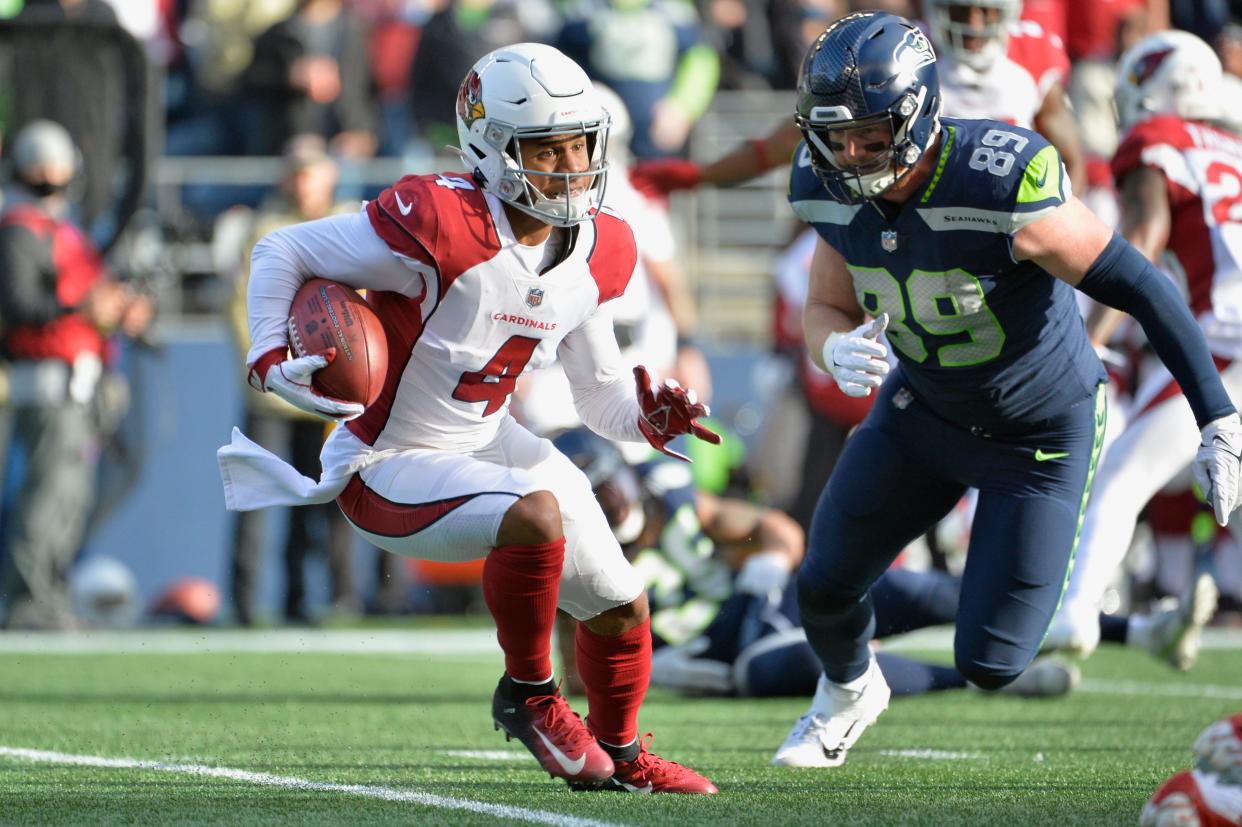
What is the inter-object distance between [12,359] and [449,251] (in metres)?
5.75

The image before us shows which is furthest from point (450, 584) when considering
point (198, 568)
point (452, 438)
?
point (452, 438)

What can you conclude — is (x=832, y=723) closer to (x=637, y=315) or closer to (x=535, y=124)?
(x=535, y=124)

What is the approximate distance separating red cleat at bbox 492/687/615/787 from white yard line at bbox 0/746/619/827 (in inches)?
11.4

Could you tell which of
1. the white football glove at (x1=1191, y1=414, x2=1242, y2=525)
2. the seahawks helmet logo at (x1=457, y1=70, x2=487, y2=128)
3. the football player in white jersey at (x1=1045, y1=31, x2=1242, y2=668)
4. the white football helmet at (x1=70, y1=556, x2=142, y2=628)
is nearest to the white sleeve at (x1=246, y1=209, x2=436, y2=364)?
the seahawks helmet logo at (x1=457, y1=70, x2=487, y2=128)

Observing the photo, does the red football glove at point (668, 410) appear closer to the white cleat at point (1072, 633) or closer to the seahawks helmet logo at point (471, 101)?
the seahawks helmet logo at point (471, 101)

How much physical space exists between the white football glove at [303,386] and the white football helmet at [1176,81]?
3.48 metres

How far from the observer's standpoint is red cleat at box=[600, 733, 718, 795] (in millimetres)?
4363

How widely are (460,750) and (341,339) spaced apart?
1604 millimetres

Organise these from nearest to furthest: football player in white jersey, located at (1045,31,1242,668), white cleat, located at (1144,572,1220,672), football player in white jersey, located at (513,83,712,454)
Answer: football player in white jersey, located at (1045,31,1242,668)
white cleat, located at (1144,572,1220,672)
football player in white jersey, located at (513,83,712,454)

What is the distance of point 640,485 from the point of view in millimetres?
6840

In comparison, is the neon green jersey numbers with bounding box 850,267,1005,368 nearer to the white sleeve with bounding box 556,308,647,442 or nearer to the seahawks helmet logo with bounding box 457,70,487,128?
the white sleeve with bounding box 556,308,647,442

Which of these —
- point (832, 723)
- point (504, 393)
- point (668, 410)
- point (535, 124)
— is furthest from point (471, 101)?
point (832, 723)

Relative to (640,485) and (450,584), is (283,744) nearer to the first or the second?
(640,485)

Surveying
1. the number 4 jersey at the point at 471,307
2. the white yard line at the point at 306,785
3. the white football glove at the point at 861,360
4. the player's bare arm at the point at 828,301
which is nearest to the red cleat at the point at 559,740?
the white yard line at the point at 306,785
